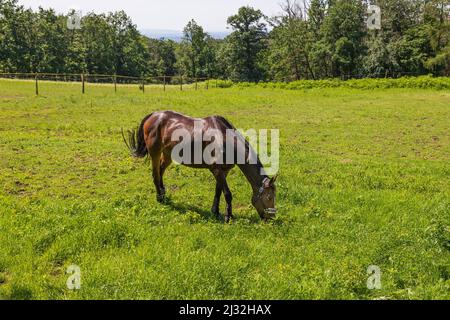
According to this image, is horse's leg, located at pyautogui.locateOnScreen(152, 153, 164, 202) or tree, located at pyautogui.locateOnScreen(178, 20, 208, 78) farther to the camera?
tree, located at pyautogui.locateOnScreen(178, 20, 208, 78)

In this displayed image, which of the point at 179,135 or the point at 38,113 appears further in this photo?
the point at 38,113

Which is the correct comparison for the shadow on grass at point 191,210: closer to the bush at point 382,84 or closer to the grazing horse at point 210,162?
the grazing horse at point 210,162

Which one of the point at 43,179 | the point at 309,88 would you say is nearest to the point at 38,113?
the point at 43,179

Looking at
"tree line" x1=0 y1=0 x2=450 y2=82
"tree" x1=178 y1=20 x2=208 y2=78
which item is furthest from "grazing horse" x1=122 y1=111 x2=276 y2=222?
"tree" x1=178 y1=20 x2=208 y2=78

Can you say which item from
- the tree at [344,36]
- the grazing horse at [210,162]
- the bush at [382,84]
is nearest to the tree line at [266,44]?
the tree at [344,36]

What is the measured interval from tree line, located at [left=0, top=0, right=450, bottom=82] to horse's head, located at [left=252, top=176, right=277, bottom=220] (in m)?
50.1

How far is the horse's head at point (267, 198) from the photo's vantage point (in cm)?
691

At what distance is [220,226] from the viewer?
6859 mm

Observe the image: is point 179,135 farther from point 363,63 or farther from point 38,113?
point 363,63

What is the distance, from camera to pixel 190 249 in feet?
19.5

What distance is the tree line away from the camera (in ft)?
173

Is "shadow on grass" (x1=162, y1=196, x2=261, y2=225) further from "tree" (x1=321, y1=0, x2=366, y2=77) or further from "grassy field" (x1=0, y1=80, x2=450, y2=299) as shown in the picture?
"tree" (x1=321, y1=0, x2=366, y2=77)

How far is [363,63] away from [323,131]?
41390mm

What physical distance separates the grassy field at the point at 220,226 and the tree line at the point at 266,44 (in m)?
42.3
